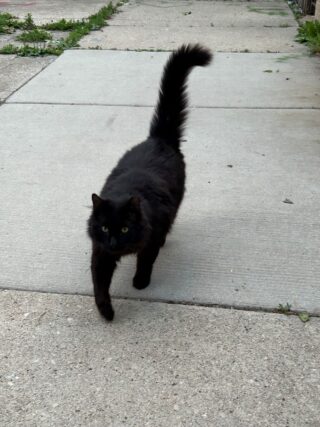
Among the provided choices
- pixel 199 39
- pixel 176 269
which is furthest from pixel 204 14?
pixel 176 269

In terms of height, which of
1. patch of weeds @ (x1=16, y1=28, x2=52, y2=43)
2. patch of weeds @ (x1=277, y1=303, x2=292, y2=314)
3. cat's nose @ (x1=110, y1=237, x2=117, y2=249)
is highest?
cat's nose @ (x1=110, y1=237, x2=117, y2=249)

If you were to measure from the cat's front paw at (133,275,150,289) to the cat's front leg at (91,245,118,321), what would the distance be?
0.27m

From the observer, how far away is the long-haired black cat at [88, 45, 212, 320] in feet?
9.72

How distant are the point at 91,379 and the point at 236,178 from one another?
8.15 ft

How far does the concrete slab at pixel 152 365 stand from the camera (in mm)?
2510

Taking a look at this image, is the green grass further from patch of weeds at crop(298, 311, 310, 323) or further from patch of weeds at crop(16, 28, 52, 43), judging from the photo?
patch of weeds at crop(298, 311, 310, 323)

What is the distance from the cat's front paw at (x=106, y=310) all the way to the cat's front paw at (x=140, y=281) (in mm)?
303

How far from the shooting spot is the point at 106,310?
3.09 metres

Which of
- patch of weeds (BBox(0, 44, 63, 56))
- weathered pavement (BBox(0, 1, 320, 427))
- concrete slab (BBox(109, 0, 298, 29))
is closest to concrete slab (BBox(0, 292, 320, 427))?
weathered pavement (BBox(0, 1, 320, 427))

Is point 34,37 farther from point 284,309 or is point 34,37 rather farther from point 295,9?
point 284,309

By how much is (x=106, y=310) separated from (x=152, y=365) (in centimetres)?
44

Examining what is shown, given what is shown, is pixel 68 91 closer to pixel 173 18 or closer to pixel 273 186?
pixel 273 186

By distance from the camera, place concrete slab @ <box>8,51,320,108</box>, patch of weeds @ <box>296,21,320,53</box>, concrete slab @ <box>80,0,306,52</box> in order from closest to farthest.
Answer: concrete slab @ <box>8,51,320,108</box> → patch of weeds @ <box>296,21,320,53</box> → concrete slab @ <box>80,0,306,52</box>

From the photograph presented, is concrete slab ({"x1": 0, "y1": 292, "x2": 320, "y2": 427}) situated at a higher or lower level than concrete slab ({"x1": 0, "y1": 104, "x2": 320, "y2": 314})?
higher
